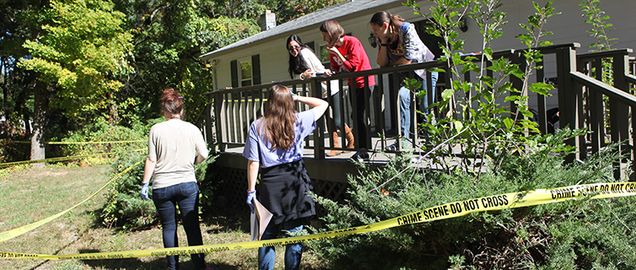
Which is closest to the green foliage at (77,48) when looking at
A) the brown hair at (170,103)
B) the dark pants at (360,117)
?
the brown hair at (170,103)

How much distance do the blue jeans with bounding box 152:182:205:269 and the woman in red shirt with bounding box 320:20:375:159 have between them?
5.22 ft

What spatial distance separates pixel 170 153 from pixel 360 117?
1863 mm

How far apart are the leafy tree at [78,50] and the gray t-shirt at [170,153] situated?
452 inches

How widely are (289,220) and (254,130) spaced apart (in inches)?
29.1

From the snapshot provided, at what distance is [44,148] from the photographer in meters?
17.7

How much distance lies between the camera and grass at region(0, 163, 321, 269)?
17.6 feet

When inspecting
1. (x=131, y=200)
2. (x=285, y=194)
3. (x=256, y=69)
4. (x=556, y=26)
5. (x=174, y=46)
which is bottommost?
(x=131, y=200)

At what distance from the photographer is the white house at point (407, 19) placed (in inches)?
303

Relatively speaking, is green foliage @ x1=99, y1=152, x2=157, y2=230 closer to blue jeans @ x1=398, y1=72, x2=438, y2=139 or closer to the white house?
blue jeans @ x1=398, y1=72, x2=438, y2=139

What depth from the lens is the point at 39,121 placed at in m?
17.4

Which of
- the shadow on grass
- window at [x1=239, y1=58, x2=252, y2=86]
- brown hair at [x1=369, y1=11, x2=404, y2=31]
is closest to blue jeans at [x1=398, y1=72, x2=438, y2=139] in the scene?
brown hair at [x1=369, y1=11, x2=404, y2=31]

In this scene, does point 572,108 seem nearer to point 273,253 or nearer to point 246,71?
point 273,253

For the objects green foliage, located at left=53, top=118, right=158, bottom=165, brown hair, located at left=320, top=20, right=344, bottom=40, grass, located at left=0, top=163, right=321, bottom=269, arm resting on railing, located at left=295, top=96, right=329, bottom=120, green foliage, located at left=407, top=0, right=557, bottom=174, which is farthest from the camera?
green foliage, located at left=53, top=118, right=158, bottom=165

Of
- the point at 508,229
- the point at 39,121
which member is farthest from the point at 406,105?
the point at 39,121
